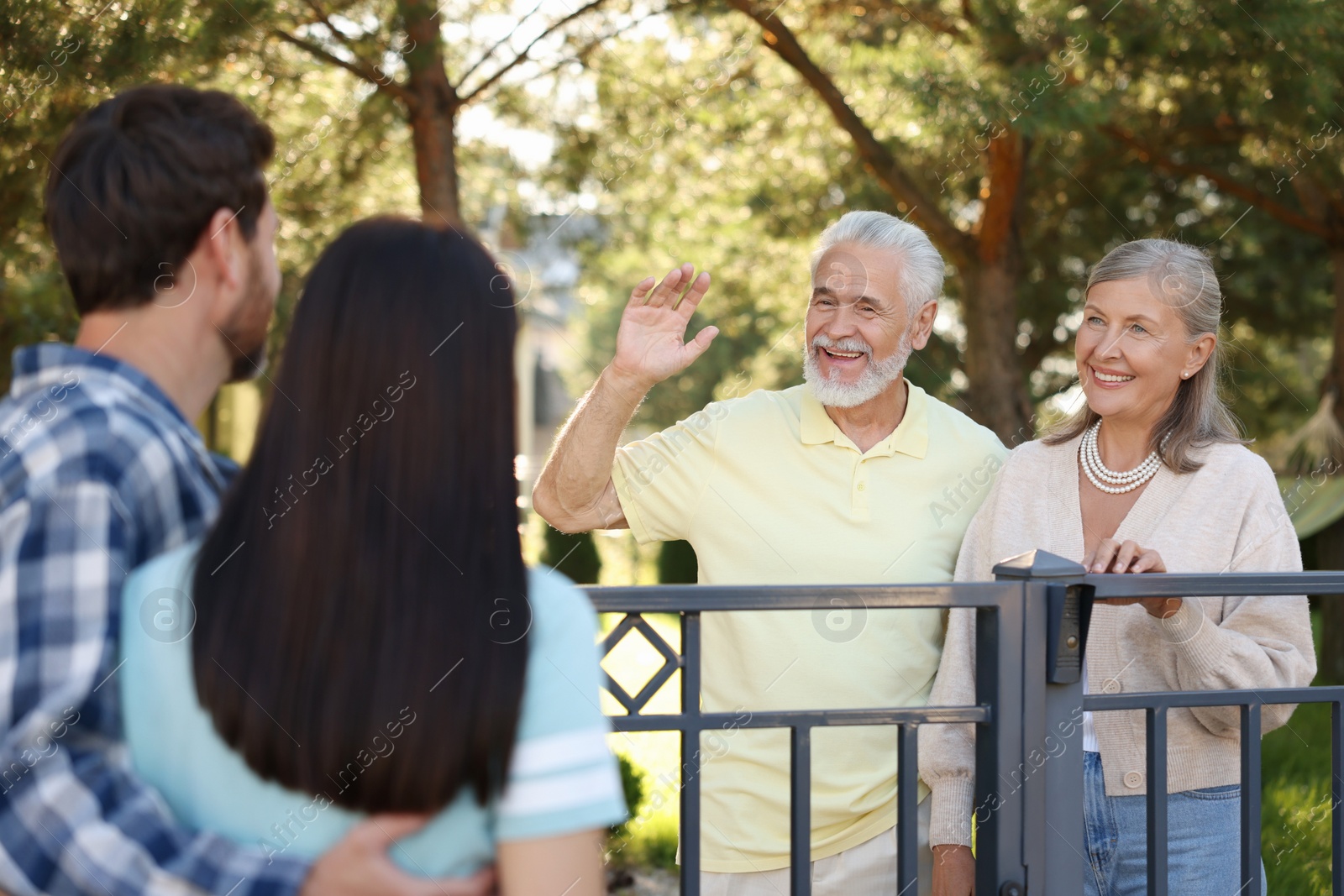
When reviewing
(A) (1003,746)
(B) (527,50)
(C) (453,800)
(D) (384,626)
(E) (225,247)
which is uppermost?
(B) (527,50)

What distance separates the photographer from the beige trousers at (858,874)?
7.74 ft

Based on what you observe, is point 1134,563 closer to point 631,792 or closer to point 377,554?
point 377,554

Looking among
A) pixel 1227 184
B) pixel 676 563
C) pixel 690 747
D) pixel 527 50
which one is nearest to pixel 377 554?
pixel 690 747

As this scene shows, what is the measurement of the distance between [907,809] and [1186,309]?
1.18 meters

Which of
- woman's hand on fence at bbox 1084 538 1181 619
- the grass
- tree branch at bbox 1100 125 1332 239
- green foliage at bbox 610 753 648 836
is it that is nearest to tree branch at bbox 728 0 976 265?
tree branch at bbox 1100 125 1332 239

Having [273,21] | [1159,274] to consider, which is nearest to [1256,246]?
[273,21]

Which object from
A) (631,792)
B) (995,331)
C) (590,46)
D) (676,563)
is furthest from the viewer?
(676,563)

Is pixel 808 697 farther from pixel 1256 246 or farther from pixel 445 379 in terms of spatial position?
pixel 1256 246

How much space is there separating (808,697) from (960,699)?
298 millimetres

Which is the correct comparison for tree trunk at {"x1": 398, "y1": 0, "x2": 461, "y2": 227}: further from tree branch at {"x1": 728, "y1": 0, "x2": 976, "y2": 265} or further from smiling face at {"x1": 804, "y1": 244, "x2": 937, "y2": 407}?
smiling face at {"x1": 804, "y1": 244, "x2": 937, "y2": 407}

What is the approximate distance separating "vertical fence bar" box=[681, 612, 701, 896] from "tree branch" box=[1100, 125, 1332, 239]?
686cm

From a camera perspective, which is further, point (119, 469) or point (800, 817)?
point (800, 817)

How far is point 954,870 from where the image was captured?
222 cm

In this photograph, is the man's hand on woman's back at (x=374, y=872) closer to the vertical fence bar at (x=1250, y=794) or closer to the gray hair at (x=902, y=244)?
the vertical fence bar at (x=1250, y=794)
